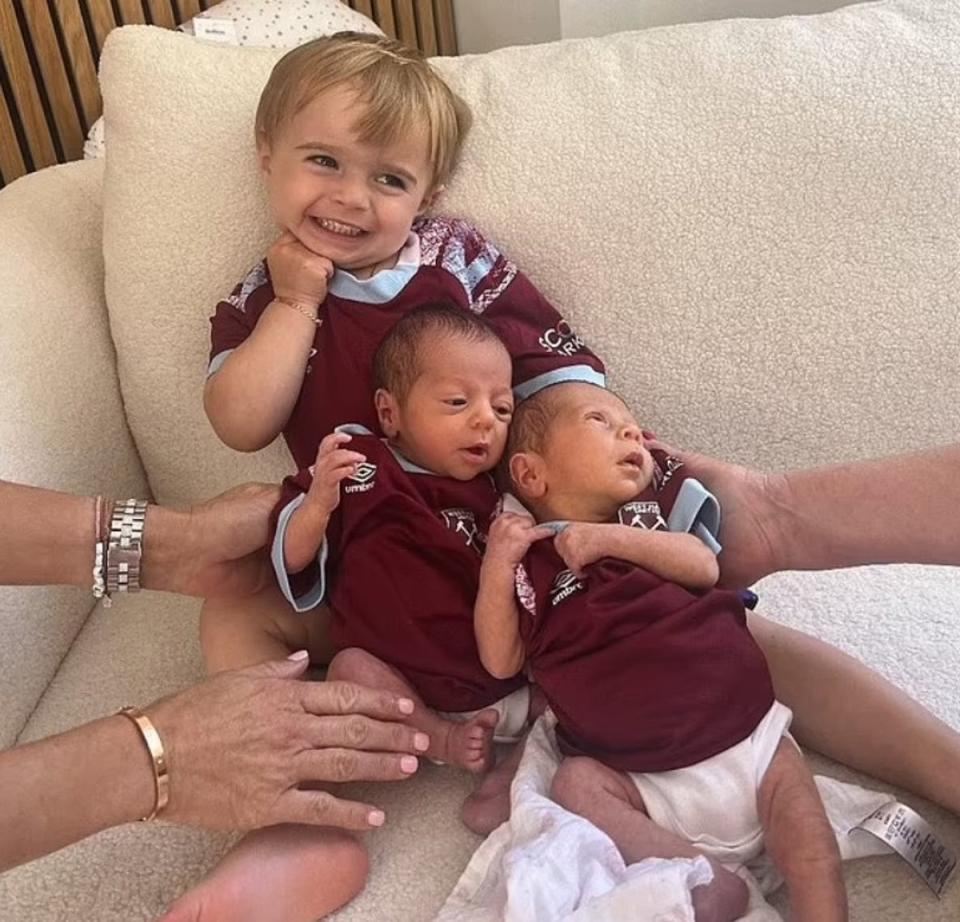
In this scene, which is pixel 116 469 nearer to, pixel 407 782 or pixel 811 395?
pixel 407 782

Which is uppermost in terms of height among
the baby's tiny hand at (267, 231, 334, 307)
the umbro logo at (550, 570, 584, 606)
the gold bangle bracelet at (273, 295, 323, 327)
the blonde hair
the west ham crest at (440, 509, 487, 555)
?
the blonde hair

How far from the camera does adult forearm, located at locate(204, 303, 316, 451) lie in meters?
1.18

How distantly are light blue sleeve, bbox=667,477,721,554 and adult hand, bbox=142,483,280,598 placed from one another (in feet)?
1.28

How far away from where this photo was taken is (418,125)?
1218 millimetres

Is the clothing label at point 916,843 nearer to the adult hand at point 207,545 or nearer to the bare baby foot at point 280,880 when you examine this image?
the bare baby foot at point 280,880

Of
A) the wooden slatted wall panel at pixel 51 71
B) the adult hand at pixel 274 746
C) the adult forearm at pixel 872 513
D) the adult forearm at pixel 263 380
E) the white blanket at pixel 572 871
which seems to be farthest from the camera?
the wooden slatted wall panel at pixel 51 71

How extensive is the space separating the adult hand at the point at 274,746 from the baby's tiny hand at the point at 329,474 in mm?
153

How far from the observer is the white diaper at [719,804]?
949 millimetres

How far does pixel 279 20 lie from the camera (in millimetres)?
1829

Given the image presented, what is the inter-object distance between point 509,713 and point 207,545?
327mm

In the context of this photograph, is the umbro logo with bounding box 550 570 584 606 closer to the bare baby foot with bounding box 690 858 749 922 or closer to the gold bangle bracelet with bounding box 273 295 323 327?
the bare baby foot with bounding box 690 858 749 922

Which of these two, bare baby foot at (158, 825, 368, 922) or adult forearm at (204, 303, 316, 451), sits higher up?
adult forearm at (204, 303, 316, 451)

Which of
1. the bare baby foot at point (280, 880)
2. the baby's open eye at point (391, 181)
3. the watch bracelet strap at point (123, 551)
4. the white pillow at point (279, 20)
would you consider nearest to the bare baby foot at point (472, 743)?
the bare baby foot at point (280, 880)

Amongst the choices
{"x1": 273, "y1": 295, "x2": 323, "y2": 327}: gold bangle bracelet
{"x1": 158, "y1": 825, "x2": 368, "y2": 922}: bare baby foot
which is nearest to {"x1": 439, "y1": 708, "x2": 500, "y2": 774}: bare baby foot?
{"x1": 158, "y1": 825, "x2": 368, "y2": 922}: bare baby foot
